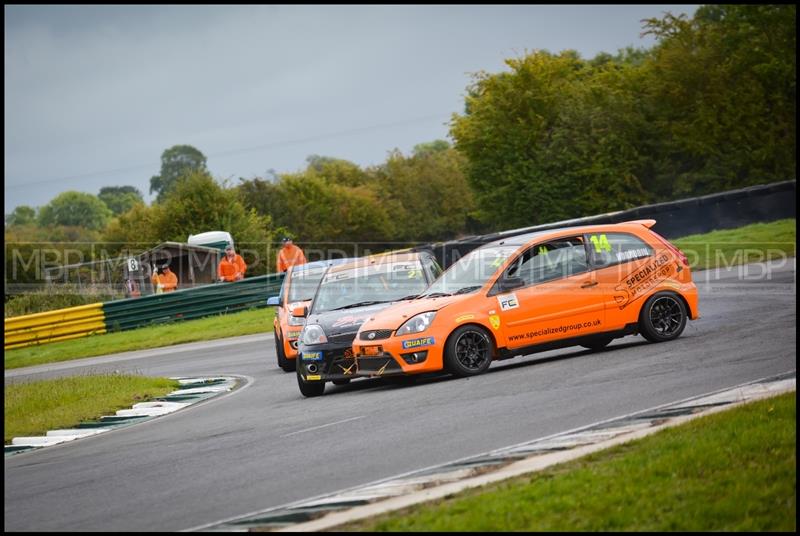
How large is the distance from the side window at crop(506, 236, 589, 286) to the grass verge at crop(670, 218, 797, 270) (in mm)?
13296

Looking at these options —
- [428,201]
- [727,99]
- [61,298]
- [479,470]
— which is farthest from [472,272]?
[428,201]

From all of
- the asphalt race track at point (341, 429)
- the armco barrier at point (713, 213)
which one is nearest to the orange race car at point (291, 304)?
the asphalt race track at point (341, 429)

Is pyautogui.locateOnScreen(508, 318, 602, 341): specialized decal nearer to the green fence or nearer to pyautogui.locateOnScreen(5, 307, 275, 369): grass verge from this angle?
pyautogui.locateOnScreen(5, 307, 275, 369): grass verge

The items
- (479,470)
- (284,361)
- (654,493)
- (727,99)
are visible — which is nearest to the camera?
(654,493)

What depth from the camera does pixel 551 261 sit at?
13.0 meters

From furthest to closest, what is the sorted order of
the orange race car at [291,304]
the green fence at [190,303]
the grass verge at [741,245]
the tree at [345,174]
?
the tree at [345,174]
the green fence at [190,303]
the grass verge at [741,245]
the orange race car at [291,304]

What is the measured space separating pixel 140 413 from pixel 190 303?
16235 mm

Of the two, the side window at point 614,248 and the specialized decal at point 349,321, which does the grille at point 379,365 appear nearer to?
the specialized decal at point 349,321

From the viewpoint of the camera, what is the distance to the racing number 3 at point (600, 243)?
43.5ft

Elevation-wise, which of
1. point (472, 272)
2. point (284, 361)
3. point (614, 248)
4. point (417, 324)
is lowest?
point (284, 361)

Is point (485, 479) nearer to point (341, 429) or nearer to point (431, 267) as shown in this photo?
point (341, 429)

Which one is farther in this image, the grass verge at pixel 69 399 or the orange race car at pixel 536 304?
the grass verge at pixel 69 399

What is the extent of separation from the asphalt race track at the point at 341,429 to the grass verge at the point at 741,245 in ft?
34.0

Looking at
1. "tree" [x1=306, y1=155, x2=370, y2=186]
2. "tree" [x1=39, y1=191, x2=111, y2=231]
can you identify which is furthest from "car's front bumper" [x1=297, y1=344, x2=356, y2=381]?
"tree" [x1=39, y1=191, x2=111, y2=231]
